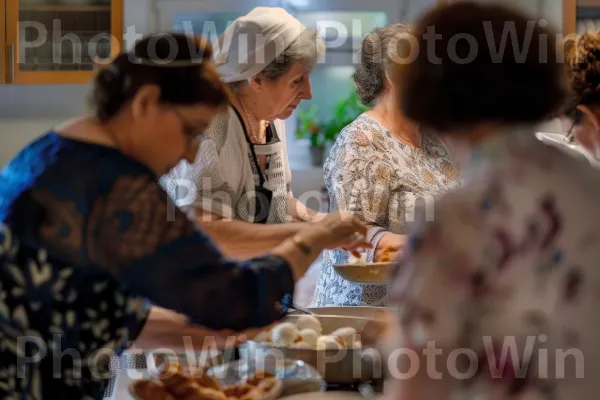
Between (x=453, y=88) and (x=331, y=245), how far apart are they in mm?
597

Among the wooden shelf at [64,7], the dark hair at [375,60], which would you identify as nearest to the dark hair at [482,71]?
the dark hair at [375,60]

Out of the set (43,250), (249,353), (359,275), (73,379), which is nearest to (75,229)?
(43,250)

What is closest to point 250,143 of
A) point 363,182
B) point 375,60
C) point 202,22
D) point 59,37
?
point 363,182

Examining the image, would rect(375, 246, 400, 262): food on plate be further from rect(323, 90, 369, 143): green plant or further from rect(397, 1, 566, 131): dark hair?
rect(323, 90, 369, 143): green plant

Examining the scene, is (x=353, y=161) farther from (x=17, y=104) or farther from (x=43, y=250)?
(x=17, y=104)

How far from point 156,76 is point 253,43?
2.01 ft

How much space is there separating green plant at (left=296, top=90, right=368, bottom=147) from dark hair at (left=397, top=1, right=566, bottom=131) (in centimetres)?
258

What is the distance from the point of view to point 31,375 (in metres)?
1.16

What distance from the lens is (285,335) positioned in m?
1.35

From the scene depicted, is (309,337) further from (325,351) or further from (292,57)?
(292,57)

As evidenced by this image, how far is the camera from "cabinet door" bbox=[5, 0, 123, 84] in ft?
11.3

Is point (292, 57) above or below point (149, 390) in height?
above

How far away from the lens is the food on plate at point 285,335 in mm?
1348

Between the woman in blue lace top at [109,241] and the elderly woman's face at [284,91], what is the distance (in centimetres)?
59
